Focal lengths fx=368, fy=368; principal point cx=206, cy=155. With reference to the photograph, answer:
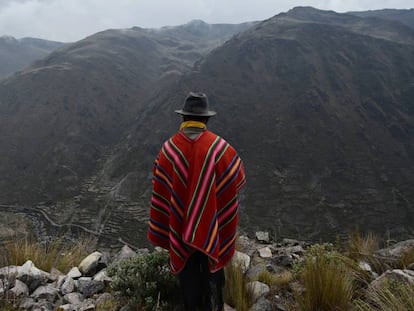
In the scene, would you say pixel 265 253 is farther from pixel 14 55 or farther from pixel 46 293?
pixel 14 55

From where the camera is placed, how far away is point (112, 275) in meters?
3.25

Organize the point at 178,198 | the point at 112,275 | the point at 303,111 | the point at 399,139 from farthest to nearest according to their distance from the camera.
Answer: the point at 303,111
the point at 399,139
the point at 112,275
the point at 178,198

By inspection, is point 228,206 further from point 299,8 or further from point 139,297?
point 299,8

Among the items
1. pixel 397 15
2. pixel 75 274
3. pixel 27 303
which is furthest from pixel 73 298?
pixel 397 15

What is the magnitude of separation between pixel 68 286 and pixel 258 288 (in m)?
1.67

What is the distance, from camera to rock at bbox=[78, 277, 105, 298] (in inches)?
126

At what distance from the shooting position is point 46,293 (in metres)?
3.07

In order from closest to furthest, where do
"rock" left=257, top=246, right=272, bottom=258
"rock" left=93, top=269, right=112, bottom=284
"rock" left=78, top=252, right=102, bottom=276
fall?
1. "rock" left=93, top=269, right=112, bottom=284
2. "rock" left=78, top=252, right=102, bottom=276
3. "rock" left=257, top=246, right=272, bottom=258

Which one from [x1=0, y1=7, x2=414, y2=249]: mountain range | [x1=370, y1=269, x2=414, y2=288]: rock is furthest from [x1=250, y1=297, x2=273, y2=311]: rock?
[x1=0, y1=7, x2=414, y2=249]: mountain range

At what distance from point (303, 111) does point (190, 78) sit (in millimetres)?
16769

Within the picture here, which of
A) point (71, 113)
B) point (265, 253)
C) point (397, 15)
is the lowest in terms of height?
point (71, 113)

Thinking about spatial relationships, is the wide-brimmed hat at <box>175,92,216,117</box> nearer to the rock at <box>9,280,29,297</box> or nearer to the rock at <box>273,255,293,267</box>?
the rock at <box>9,280,29,297</box>

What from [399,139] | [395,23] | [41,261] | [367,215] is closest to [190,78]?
[399,139]

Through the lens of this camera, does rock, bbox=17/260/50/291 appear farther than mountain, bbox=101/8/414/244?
No
